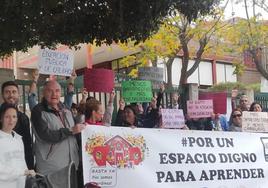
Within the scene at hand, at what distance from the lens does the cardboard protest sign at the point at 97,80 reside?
8.28m

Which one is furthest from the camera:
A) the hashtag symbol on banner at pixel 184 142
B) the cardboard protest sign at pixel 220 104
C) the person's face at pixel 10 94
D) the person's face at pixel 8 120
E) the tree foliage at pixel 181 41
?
the tree foliage at pixel 181 41

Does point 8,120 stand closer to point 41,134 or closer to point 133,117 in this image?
point 41,134

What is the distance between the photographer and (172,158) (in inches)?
280

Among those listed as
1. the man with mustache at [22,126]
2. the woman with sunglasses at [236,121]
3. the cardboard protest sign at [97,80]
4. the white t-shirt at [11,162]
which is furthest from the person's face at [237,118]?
the white t-shirt at [11,162]

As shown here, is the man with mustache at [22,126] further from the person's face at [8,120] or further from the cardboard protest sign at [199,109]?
the cardboard protest sign at [199,109]

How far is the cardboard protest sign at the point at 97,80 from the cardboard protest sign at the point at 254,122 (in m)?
2.30

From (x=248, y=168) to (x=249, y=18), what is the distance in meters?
10.8

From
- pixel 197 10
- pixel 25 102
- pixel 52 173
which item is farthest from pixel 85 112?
pixel 197 10

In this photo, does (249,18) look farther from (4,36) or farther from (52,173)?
(52,173)

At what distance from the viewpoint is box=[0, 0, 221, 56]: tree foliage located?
7.77 m

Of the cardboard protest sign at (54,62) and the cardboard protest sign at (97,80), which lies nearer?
the cardboard protest sign at (54,62)

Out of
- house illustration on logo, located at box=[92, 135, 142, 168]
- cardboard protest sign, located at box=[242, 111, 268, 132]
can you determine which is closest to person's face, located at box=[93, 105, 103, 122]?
house illustration on logo, located at box=[92, 135, 142, 168]

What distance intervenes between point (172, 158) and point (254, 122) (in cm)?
223

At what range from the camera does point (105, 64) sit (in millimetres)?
30234
